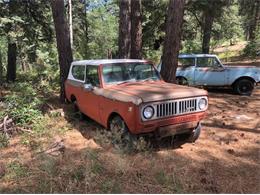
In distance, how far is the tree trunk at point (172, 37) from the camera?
346 inches

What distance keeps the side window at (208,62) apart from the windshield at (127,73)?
5513mm

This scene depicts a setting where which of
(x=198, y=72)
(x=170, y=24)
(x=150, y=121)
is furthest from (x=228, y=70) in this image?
(x=150, y=121)

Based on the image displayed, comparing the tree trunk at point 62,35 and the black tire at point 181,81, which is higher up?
the tree trunk at point 62,35

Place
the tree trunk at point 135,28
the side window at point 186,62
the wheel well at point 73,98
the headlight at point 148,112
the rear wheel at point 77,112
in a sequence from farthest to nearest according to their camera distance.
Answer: the side window at point 186,62, the tree trunk at point 135,28, the wheel well at point 73,98, the rear wheel at point 77,112, the headlight at point 148,112

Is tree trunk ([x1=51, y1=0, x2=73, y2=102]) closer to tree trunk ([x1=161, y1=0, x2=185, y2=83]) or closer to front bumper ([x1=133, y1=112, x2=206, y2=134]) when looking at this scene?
tree trunk ([x1=161, y1=0, x2=185, y2=83])

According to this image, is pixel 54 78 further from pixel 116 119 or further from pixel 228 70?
pixel 116 119

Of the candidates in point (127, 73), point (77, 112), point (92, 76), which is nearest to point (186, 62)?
point (77, 112)

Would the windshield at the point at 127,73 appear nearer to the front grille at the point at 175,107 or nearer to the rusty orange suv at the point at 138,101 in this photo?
the rusty orange suv at the point at 138,101

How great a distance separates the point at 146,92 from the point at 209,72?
7.08 metres

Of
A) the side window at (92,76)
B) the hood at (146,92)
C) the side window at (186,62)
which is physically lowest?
the hood at (146,92)

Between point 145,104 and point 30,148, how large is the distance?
2742mm

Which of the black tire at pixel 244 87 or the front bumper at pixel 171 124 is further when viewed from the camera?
the black tire at pixel 244 87

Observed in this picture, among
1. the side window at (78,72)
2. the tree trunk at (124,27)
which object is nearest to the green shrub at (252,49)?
the tree trunk at (124,27)

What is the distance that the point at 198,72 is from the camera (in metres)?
→ 12.5
